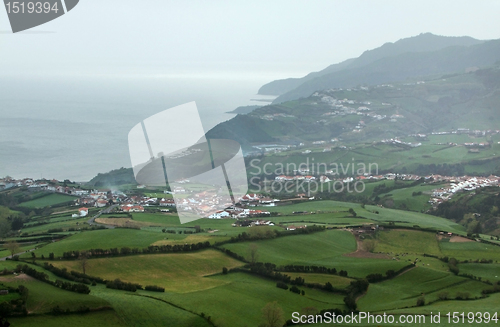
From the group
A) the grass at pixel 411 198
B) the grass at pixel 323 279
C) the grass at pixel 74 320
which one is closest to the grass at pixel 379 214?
the grass at pixel 411 198

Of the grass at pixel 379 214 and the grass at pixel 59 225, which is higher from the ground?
the grass at pixel 59 225

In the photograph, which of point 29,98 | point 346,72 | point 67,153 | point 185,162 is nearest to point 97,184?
point 185,162

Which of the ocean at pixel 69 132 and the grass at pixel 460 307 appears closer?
the grass at pixel 460 307

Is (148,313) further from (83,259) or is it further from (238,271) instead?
(238,271)

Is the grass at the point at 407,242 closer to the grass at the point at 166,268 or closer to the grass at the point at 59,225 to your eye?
the grass at the point at 166,268

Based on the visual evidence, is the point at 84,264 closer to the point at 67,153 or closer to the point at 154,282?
the point at 154,282

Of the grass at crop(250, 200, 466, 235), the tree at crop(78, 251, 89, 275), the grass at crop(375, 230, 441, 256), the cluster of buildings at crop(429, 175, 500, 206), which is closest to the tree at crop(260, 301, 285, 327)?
the tree at crop(78, 251, 89, 275)

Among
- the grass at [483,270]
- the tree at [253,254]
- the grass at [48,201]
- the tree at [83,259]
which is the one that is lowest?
the grass at [483,270]

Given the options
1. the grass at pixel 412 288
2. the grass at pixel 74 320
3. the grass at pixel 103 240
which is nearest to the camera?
the grass at pixel 74 320
